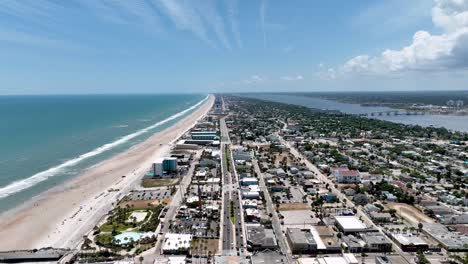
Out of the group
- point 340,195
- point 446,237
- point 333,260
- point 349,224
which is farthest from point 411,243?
point 340,195

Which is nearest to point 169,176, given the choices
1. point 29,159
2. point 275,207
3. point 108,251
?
→ point 275,207

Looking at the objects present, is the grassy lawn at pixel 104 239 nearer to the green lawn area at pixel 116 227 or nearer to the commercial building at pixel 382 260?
the green lawn area at pixel 116 227

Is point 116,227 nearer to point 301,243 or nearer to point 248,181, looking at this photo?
point 301,243

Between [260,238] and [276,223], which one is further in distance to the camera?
[276,223]

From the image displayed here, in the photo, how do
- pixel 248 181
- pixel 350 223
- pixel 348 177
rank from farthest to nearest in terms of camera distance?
1. pixel 348 177
2. pixel 248 181
3. pixel 350 223

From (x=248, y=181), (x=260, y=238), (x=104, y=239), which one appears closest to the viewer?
(x=260, y=238)

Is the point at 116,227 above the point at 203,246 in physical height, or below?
above

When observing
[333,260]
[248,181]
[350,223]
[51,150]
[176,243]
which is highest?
[51,150]
